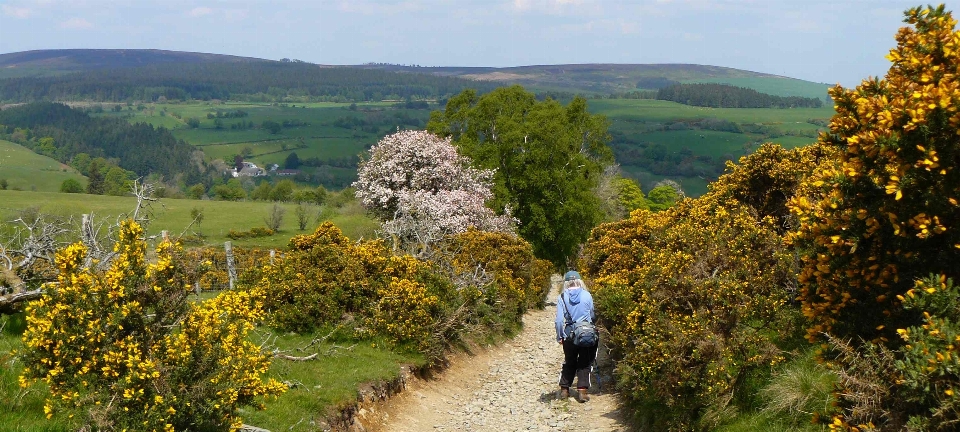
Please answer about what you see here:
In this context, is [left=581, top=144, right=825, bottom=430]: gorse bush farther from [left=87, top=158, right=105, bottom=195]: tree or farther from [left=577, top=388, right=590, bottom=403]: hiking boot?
[left=87, top=158, right=105, bottom=195]: tree

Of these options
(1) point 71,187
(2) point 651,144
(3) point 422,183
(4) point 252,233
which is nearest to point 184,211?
(4) point 252,233

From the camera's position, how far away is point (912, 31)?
245 inches

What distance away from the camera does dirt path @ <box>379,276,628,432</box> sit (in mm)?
11508

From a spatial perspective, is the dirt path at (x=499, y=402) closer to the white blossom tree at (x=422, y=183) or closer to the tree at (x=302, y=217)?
the white blossom tree at (x=422, y=183)

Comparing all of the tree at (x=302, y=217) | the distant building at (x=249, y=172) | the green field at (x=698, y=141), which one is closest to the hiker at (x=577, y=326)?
the tree at (x=302, y=217)

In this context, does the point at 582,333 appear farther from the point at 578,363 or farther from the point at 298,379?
the point at 298,379

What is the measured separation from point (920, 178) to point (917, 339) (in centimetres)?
118

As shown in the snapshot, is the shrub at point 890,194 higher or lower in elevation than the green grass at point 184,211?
higher

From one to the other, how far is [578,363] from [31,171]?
14464cm

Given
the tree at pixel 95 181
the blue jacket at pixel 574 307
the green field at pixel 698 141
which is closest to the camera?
the blue jacket at pixel 574 307

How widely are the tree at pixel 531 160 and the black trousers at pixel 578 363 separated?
21.9 m

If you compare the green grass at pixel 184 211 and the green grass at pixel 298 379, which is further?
the green grass at pixel 184 211

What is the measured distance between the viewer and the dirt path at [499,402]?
1151cm

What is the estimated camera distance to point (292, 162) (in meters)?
160
